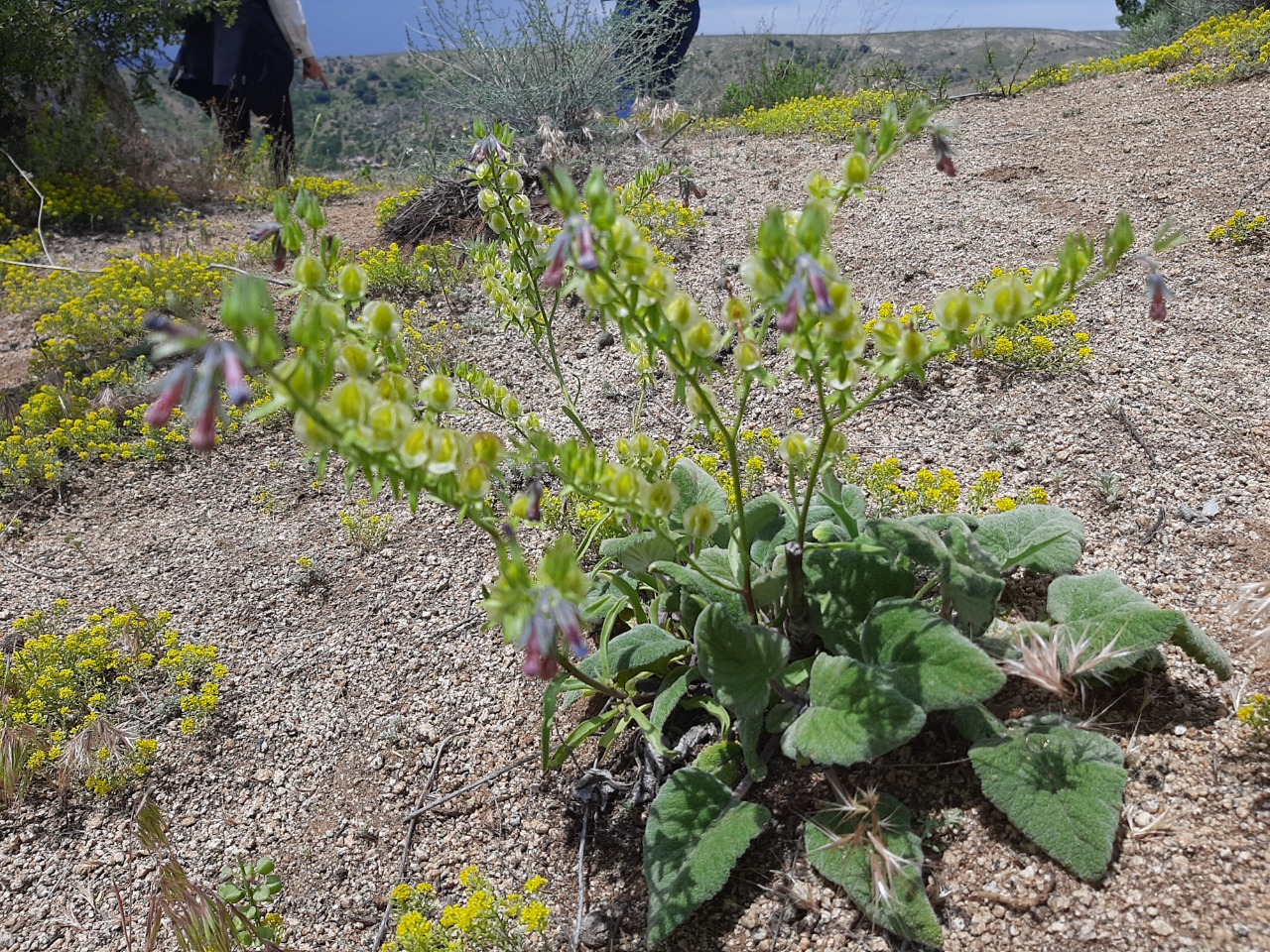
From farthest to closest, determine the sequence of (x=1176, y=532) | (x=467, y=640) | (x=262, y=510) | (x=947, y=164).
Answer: (x=262, y=510)
(x=467, y=640)
(x=1176, y=532)
(x=947, y=164)

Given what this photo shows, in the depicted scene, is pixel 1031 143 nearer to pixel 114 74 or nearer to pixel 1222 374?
pixel 1222 374

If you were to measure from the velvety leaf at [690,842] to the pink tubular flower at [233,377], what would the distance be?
1.15 meters

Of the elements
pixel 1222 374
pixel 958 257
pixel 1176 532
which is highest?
pixel 958 257

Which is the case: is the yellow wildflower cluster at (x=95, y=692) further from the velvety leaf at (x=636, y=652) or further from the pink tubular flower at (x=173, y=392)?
the pink tubular flower at (x=173, y=392)

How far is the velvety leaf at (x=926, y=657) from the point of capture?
1.40 metres

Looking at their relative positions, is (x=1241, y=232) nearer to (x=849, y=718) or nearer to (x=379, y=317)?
(x=849, y=718)

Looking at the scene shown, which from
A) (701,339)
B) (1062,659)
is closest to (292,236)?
(701,339)

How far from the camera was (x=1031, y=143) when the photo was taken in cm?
512

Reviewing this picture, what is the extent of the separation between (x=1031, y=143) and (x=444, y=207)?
3835mm

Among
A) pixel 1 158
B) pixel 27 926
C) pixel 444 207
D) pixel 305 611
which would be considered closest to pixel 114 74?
pixel 1 158

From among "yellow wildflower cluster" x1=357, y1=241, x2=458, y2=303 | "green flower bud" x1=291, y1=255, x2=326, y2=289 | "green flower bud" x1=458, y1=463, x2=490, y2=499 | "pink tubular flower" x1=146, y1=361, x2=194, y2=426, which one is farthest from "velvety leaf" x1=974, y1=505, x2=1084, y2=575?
"yellow wildflower cluster" x1=357, y1=241, x2=458, y2=303

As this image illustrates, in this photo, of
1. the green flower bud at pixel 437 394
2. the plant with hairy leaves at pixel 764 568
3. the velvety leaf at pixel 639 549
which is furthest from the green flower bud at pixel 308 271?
the velvety leaf at pixel 639 549

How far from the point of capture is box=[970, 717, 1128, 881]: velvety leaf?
138 centimetres

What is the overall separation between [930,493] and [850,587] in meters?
0.67
